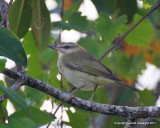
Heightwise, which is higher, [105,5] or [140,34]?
[140,34]

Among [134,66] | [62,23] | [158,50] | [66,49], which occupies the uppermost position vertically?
[158,50]

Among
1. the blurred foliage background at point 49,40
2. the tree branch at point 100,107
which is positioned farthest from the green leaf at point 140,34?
the tree branch at point 100,107

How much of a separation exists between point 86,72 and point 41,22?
94 cm

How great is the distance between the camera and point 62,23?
12.3 feet

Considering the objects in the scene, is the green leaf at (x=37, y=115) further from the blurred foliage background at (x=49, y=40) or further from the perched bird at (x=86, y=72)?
the perched bird at (x=86, y=72)

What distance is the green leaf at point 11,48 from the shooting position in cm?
227

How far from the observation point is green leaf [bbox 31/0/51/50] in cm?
383

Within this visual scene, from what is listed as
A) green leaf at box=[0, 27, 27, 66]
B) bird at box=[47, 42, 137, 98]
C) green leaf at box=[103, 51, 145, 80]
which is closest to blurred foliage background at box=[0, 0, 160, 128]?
green leaf at box=[0, 27, 27, 66]

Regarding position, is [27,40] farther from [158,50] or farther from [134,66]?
[158,50]

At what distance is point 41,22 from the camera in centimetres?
395

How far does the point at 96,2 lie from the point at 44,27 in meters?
0.65

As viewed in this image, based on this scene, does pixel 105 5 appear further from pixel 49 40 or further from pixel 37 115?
pixel 37 115

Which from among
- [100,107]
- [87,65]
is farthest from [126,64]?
[100,107]

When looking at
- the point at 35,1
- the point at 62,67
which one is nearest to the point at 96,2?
the point at 35,1
